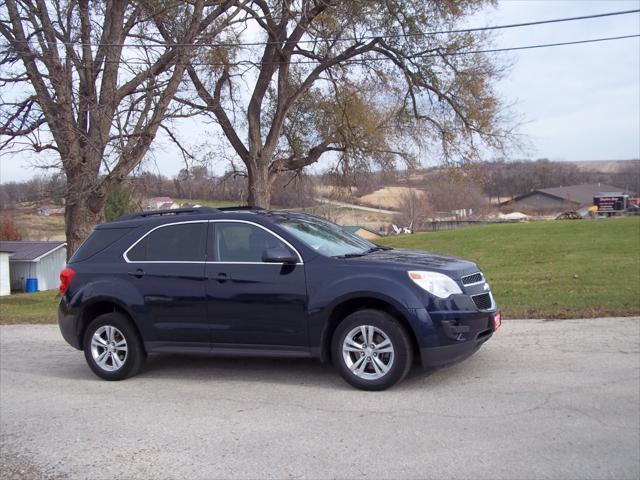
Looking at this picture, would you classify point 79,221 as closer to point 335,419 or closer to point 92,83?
point 92,83

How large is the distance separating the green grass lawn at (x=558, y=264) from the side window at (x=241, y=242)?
4573 millimetres

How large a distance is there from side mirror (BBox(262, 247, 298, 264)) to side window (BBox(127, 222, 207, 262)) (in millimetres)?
872

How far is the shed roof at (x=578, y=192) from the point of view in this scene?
6550 cm

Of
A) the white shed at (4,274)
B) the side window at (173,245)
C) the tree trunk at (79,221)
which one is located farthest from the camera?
the white shed at (4,274)

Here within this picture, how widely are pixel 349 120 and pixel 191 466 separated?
782 inches

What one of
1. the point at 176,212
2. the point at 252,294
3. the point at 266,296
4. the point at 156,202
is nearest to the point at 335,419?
the point at 266,296

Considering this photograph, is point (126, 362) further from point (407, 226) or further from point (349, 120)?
point (407, 226)

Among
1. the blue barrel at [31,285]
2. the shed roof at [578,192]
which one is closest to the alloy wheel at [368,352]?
the blue barrel at [31,285]

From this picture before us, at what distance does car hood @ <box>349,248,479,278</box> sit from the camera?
6.29 m

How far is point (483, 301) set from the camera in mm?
6477

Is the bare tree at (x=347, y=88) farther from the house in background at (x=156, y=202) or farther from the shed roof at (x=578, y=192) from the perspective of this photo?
the shed roof at (x=578, y=192)

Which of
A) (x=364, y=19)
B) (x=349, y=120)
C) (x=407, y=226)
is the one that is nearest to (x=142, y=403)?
(x=364, y=19)

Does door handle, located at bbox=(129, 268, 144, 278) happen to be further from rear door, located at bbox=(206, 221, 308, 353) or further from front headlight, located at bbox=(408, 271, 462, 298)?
front headlight, located at bbox=(408, 271, 462, 298)

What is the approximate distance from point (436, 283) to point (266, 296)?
1722 mm
